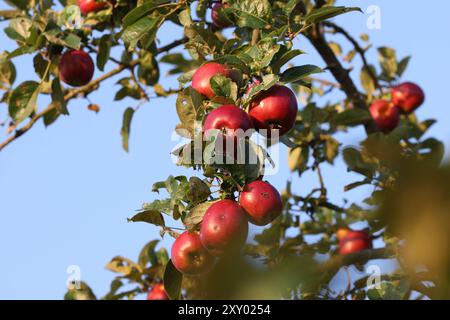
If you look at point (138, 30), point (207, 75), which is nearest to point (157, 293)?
point (138, 30)

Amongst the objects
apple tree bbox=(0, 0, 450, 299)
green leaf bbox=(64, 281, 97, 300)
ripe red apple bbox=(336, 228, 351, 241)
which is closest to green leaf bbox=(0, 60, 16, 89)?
apple tree bbox=(0, 0, 450, 299)

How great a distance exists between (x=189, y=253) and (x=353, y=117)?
1572 mm

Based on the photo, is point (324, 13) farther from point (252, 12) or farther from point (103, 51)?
point (103, 51)

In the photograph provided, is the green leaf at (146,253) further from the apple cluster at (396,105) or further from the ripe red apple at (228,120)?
the ripe red apple at (228,120)

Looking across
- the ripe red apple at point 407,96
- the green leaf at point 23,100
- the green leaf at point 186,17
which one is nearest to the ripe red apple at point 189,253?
the green leaf at point 186,17

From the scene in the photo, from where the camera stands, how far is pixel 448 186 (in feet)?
10.0

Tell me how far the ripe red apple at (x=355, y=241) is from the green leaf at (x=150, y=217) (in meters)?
1.65

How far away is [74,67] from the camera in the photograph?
A: 2.51 m

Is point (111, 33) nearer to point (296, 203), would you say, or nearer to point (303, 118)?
point (303, 118)

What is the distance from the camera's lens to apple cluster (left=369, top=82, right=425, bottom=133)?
3.55m

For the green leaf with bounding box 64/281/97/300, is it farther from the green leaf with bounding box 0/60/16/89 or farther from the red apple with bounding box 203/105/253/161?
the red apple with bounding box 203/105/253/161

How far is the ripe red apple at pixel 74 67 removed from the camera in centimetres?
251
